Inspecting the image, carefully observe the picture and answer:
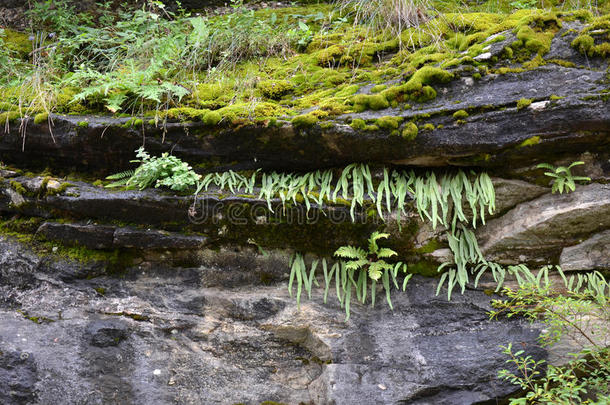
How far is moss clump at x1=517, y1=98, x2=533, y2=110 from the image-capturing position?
414 cm

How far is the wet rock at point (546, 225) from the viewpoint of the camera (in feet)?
13.5

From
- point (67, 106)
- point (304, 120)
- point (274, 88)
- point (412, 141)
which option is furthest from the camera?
point (274, 88)

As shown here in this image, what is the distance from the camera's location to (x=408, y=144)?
14.5 ft

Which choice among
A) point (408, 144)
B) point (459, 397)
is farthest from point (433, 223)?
point (459, 397)

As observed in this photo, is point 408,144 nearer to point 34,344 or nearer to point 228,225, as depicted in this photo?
point 228,225

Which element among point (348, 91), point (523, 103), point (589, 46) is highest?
point (589, 46)

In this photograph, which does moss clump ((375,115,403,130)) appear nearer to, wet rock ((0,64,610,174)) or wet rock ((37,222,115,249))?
wet rock ((0,64,610,174))

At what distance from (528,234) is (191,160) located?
383 centimetres

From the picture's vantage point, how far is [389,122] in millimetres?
4402

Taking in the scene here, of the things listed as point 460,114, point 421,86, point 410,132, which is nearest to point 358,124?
point 410,132

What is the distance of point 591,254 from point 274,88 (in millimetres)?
4024

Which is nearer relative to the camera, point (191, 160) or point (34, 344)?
point (34, 344)

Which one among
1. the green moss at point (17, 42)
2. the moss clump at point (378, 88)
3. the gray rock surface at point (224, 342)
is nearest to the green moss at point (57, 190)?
the gray rock surface at point (224, 342)

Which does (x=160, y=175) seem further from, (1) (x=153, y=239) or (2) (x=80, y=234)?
(2) (x=80, y=234)
